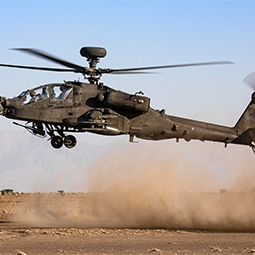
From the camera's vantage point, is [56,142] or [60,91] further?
[56,142]

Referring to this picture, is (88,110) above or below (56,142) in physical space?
above

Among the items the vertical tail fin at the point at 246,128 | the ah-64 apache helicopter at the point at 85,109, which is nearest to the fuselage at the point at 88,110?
the ah-64 apache helicopter at the point at 85,109

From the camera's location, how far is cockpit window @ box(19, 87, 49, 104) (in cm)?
2053

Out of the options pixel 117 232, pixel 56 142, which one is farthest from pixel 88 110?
pixel 117 232

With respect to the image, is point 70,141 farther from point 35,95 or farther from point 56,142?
point 35,95

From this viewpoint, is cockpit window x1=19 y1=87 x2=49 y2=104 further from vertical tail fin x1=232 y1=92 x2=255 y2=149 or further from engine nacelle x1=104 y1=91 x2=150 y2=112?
vertical tail fin x1=232 y1=92 x2=255 y2=149

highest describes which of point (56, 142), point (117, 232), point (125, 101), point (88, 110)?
point (125, 101)

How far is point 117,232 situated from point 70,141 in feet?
12.8

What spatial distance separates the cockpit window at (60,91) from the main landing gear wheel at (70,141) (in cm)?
158

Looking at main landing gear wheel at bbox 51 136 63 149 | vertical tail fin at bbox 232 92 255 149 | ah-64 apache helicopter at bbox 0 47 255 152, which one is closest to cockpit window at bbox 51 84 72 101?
ah-64 apache helicopter at bbox 0 47 255 152

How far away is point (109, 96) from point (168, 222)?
636 cm

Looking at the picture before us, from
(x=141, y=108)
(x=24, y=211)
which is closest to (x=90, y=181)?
(x=24, y=211)

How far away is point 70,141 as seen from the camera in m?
21.1

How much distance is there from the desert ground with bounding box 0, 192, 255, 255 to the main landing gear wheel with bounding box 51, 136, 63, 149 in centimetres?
319
